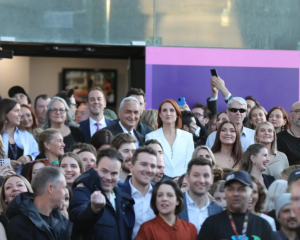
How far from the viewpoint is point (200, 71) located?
40.6 ft

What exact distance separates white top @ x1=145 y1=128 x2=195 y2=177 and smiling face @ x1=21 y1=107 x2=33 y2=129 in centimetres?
186

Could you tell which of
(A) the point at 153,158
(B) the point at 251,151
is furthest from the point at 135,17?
A: (A) the point at 153,158

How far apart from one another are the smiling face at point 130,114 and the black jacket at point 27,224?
3.17 m

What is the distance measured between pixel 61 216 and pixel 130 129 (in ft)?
10.1

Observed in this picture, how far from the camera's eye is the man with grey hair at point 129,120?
8.47 m

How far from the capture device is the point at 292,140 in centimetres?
881

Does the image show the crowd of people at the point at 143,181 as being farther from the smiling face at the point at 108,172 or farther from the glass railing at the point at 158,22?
the glass railing at the point at 158,22

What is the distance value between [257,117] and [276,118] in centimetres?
30

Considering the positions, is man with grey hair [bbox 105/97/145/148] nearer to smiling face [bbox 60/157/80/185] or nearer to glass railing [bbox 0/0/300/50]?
smiling face [bbox 60/157/80/185]

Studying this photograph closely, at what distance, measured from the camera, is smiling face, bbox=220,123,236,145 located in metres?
8.27

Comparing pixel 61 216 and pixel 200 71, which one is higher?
pixel 200 71

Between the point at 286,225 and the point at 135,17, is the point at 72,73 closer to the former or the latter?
the point at 135,17

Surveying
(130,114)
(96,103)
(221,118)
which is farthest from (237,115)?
(96,103)

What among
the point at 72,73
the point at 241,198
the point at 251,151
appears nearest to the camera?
the point at 241,198
